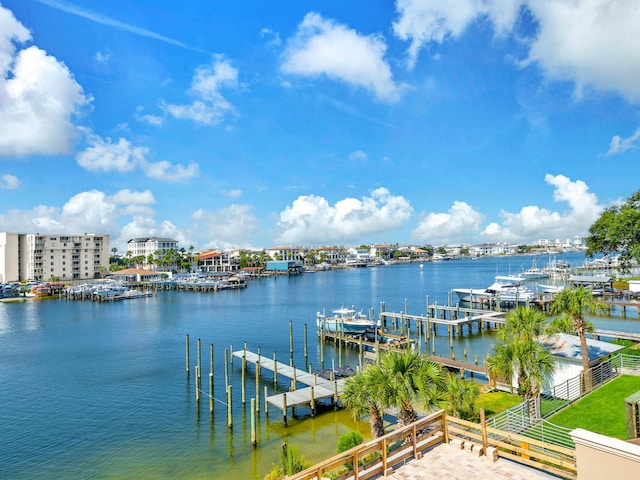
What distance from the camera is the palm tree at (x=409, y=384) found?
46.6 feet

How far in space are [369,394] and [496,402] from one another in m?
10.9

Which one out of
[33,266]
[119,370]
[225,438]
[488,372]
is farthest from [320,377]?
[33,266]

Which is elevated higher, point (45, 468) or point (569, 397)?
point (569, 397)

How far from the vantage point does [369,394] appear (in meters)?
15.4

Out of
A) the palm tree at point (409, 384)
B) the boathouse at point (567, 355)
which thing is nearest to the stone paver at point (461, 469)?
the palm tree at point (409, 384)

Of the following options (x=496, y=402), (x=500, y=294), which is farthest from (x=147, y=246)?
(x=496, y=402)

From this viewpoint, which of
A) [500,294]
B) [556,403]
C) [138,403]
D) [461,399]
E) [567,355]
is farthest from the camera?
[500,294]

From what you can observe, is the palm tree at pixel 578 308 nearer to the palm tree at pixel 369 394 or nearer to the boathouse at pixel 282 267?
the palm tree at pixel 369 394

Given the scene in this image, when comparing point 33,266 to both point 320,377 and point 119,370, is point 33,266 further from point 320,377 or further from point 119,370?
point 320,377

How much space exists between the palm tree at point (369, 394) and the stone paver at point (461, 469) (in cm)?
372

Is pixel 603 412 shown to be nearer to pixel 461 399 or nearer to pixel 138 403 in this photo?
pixel 461 399

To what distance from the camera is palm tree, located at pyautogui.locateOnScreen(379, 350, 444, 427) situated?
14.2m

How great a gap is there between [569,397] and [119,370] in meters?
33.1

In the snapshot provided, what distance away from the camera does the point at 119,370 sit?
35.8 meters
